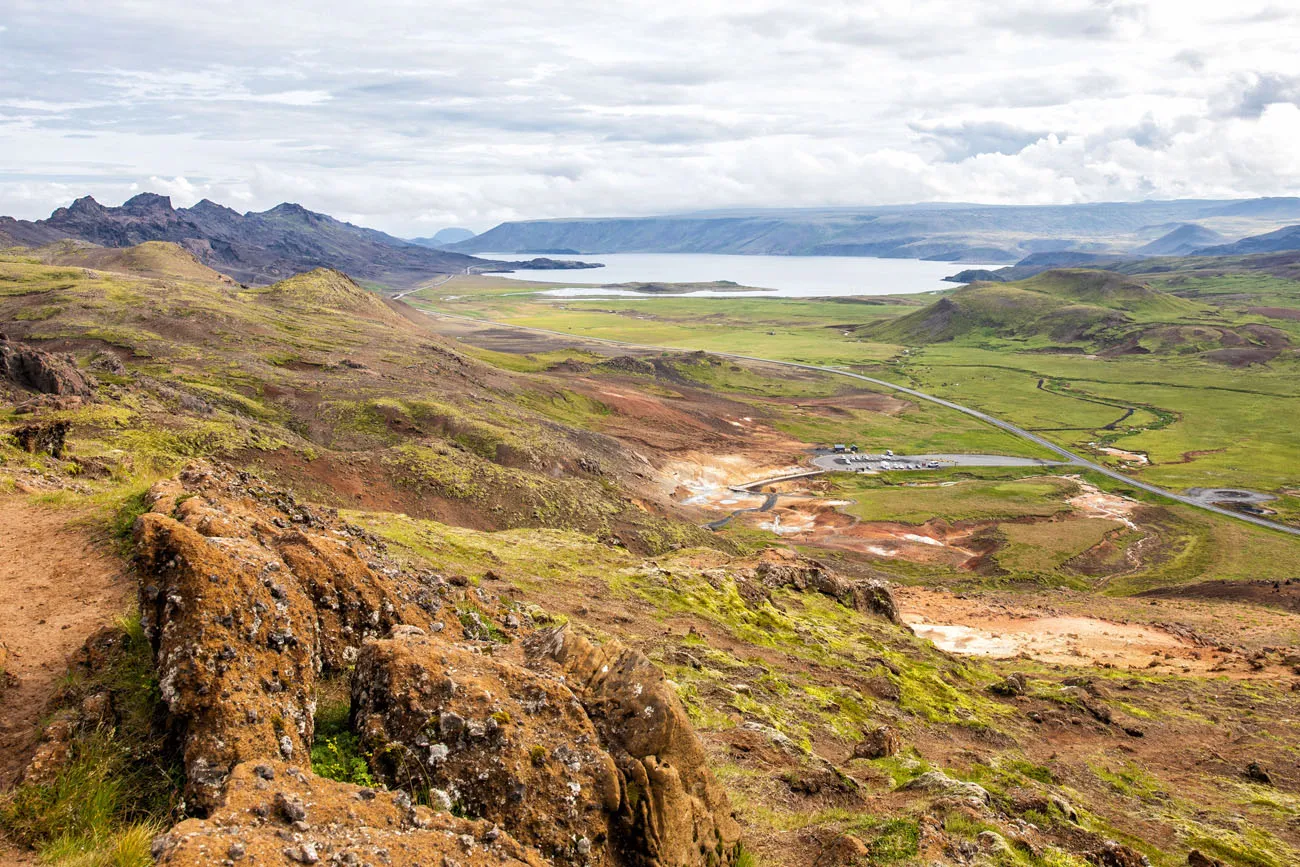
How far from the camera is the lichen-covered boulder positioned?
11117 mm

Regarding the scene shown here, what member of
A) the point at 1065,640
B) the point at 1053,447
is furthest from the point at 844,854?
the point at 1053,447

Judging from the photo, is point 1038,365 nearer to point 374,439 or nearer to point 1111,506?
point 1111,506

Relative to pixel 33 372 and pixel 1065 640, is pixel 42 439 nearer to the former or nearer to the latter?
pixel 33 372

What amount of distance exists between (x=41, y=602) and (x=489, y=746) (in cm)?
959

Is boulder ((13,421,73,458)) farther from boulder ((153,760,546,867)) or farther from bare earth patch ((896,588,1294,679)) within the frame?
bare earth patch ((896,588,1294,679))

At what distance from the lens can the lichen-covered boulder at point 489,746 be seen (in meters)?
11.1

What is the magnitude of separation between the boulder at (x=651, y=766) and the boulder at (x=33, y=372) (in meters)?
51.1

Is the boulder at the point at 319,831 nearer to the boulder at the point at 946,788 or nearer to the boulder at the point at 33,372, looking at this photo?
the boulder at the point at 946,788

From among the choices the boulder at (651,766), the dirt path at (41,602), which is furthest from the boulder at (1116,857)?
the dirt path at (41,602)

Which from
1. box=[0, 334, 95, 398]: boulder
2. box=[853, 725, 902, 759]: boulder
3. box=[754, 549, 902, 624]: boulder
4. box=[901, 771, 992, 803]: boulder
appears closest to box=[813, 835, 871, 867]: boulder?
box=[901, 771, 992, 803]: boulder

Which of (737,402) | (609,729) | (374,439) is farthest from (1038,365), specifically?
(609,729)

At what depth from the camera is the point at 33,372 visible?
165 ft

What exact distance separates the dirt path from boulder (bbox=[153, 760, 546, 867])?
3.64 m

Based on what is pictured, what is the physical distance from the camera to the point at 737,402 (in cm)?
13638
